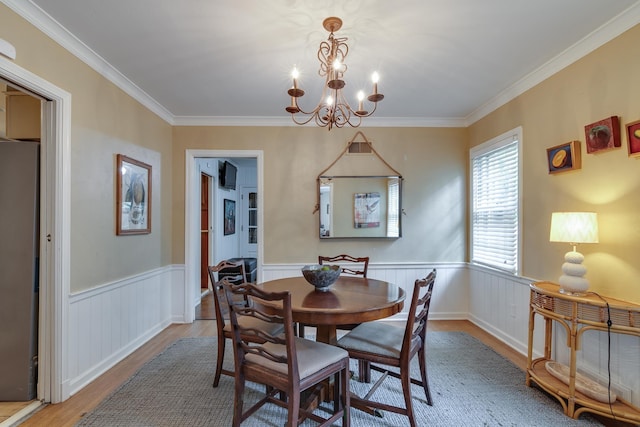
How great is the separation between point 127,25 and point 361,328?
2550 millimetres

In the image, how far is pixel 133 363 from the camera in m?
2.68

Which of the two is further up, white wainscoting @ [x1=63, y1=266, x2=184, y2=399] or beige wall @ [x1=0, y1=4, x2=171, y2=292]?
beige wall @ [x1=0, y1=4, x2=171, y2=292]

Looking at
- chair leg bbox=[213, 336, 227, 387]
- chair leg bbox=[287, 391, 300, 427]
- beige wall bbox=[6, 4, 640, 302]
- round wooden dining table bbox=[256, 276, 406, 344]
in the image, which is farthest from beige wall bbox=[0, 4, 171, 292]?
chair leg bbox=[287, 391, 300, 427]

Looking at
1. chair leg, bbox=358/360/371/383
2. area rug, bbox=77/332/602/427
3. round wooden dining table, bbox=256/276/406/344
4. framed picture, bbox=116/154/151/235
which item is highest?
framed picture, bbox=116/154/151/235

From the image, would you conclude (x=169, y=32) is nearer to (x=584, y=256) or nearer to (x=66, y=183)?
(x=66, y=183)

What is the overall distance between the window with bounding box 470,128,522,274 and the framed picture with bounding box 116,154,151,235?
12.0 ft

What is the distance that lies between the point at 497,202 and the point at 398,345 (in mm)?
2175

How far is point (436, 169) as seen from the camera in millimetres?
3834

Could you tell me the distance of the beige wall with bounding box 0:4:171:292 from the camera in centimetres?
194

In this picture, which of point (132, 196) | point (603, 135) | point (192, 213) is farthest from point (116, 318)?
point (603, 135)

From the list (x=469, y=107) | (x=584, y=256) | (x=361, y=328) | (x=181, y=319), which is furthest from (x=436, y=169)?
(x=181, y=319)

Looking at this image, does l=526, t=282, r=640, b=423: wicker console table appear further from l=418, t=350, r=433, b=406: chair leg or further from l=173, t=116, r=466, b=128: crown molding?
l=173, t=116, r=466, b=128: crown molding

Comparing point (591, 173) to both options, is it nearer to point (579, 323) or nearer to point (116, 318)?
point (579, 323)

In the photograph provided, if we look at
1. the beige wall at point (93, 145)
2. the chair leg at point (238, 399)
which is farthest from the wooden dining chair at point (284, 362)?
the beige wall at point (93, 145)
